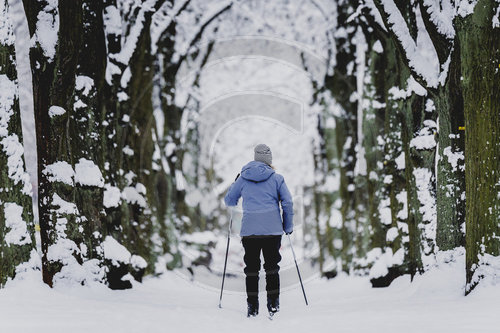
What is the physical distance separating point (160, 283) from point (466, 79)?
28.5 ft

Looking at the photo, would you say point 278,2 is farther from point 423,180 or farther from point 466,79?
point 466,79

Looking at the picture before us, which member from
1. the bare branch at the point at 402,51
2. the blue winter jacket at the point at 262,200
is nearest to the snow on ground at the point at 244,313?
the blue winter jacket at the point at 262,200

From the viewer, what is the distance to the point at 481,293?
6137 millimetres

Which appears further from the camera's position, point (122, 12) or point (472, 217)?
point (122, 12)

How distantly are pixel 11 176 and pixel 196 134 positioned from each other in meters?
13.7

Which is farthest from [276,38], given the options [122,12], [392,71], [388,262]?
[388,262]

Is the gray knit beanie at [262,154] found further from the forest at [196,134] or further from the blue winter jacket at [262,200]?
the forest at [196,134]

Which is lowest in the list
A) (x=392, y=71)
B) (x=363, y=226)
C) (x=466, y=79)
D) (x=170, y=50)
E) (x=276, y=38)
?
(x=363, y=226)

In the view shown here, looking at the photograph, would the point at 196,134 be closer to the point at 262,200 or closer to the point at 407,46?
the point at 407,46

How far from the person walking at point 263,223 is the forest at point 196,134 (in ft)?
6.53

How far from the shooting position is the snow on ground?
17.7 ft

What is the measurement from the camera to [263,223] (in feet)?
22.9

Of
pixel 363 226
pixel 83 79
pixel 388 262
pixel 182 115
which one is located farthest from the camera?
pixel 182 115

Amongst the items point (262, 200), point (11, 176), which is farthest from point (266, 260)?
point (11, 176)
